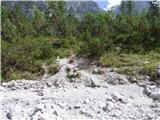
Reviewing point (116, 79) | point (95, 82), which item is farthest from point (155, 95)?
point (95, 82)

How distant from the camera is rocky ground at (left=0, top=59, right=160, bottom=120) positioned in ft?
42.5

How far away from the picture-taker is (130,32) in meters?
27.6

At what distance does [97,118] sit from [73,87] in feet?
15.6

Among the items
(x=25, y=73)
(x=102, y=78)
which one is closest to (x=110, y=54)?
(x=102, y=78)

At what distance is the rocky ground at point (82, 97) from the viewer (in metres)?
13.0

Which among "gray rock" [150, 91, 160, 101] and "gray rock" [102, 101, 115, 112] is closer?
"gray rock" [102, 101, 115, 112]

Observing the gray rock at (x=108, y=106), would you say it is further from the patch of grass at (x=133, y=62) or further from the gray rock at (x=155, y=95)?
the patch of grass at (x=133, y=62)

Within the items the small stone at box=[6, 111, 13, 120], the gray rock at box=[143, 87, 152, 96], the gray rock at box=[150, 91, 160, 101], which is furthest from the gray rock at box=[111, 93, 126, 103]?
the small stone at box=[6, 111, 13, 120]

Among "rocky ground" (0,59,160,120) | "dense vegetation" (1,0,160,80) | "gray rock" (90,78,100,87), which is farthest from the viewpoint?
"dense vegetation" (1,0,160,80)

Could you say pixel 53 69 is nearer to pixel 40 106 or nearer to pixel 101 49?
pixel 101 49

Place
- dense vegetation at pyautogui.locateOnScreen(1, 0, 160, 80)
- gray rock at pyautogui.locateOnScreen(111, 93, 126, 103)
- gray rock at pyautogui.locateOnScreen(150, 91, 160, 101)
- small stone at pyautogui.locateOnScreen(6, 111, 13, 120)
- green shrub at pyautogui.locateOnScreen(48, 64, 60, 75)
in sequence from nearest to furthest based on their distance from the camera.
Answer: small stone at pyautogui.locateOnScreen(6, 111, 13, 120)
gray rock at pyautogui.locateOnScreen(111, 93, 126, 103)
gray rock at pyautogui.locateOnScreen(150, 91, 160, 101)
dense vegetation at pyautogui.locateOnScreen(1, 0, 160, 80)
green shrub at pyautogui.locateOnScreen(48, 64, 60, 75)

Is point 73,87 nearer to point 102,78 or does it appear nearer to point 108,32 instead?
point 102,78

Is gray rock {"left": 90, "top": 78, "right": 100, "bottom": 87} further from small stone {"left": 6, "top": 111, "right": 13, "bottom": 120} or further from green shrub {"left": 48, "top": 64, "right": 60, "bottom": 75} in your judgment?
small stone {"left": 6, "top": 111, "right": 13, "bottom": 120}

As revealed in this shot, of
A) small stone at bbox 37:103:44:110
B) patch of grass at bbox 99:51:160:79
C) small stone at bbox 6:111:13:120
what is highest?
patch of grass at bbox 99:51:160:79
